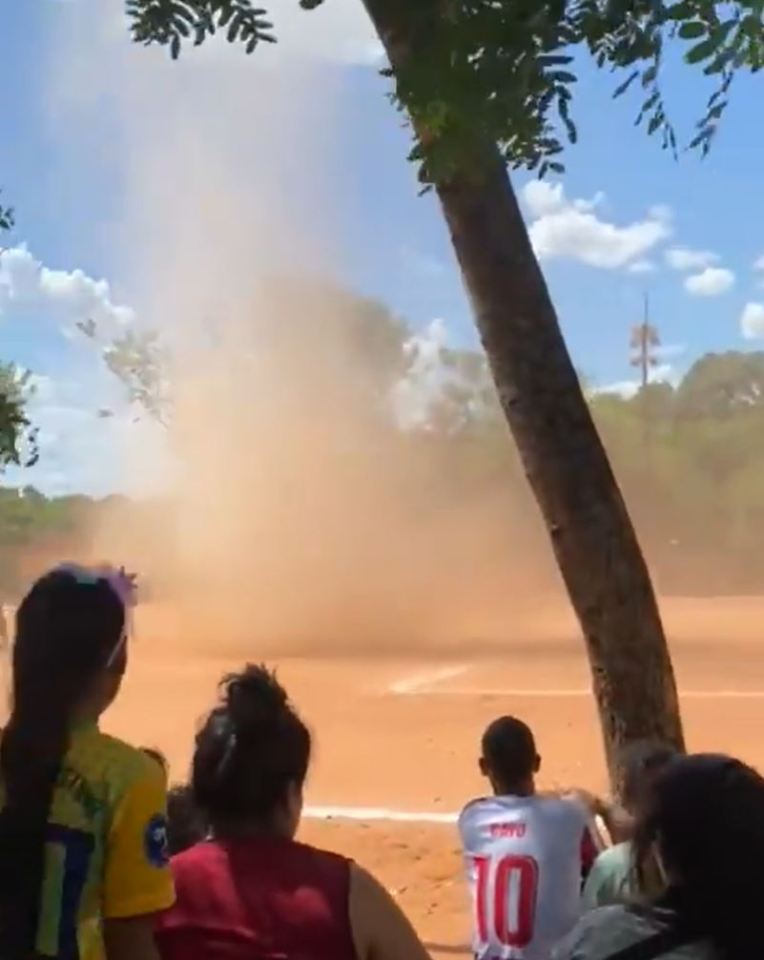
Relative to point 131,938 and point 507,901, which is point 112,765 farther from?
point 507,901

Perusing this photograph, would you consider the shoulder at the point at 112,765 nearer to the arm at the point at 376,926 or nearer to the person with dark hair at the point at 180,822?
the arm at the point at 376,926

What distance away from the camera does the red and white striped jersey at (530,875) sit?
13.6 ft

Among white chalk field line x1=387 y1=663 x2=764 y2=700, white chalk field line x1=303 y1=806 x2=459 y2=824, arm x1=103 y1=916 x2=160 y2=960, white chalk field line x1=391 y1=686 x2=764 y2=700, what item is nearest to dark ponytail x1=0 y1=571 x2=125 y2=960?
arm x1=103 y1=916 x2=160 y2=960

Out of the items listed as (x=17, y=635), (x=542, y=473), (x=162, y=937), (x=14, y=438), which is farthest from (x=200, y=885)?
(x=14, y=438)

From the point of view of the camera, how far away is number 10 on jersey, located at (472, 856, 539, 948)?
4.16m

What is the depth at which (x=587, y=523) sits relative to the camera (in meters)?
5.03

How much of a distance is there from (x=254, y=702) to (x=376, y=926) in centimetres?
48

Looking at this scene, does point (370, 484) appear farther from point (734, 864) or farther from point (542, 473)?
point (734, 864)

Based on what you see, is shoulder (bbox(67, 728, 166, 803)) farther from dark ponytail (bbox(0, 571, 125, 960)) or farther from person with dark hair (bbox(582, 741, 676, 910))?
person with dark hair (bbox(582, 741, 676, 910))

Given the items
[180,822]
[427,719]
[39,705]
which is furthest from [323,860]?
[427,719]

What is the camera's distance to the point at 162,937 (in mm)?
2459

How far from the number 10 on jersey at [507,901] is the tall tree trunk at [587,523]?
91cm

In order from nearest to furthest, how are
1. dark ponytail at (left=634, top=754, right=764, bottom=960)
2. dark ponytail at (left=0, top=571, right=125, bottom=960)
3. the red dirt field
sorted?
dark ponytail at (left=634, top=754, right=764, bottom=960), dark ponytail at (left=0, top=571, right=125, bottom=960), the red dirt field

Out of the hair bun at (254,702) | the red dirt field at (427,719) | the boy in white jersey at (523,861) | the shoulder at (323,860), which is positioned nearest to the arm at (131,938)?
the shoulder at (323,860)
